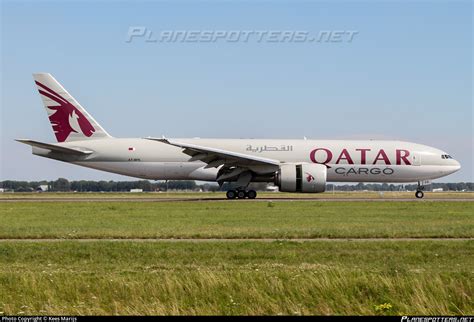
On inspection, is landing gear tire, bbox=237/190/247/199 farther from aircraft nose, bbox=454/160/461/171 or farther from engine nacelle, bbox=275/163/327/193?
aircraft nose, bbox=454/160/461/171

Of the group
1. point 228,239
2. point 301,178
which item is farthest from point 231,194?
point 228,239

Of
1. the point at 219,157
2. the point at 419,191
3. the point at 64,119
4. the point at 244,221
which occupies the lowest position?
the point at 244,221

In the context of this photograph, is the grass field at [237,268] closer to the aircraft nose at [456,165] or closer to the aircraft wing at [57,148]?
the aircraft wing at [57,148]

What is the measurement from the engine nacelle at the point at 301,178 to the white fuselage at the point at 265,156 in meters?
3.37

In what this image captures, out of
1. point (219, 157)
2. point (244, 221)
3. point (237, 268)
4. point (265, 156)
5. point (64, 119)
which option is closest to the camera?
point (237, 268)

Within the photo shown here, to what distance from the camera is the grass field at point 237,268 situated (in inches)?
434

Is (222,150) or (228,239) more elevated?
(222,150)

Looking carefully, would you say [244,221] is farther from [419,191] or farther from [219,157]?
[419,191]

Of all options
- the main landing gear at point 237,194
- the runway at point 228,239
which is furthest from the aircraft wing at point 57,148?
the runway at point 228,239

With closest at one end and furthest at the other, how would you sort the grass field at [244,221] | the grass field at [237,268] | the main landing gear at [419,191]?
the grass field at [237,268] → the grass field at [244,221] → the main landing gear at [419,191]

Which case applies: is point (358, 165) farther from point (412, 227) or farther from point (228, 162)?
point (412, 227)

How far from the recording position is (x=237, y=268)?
14047 millimetres

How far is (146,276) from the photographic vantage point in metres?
12.9

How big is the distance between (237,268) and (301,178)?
2800cm
